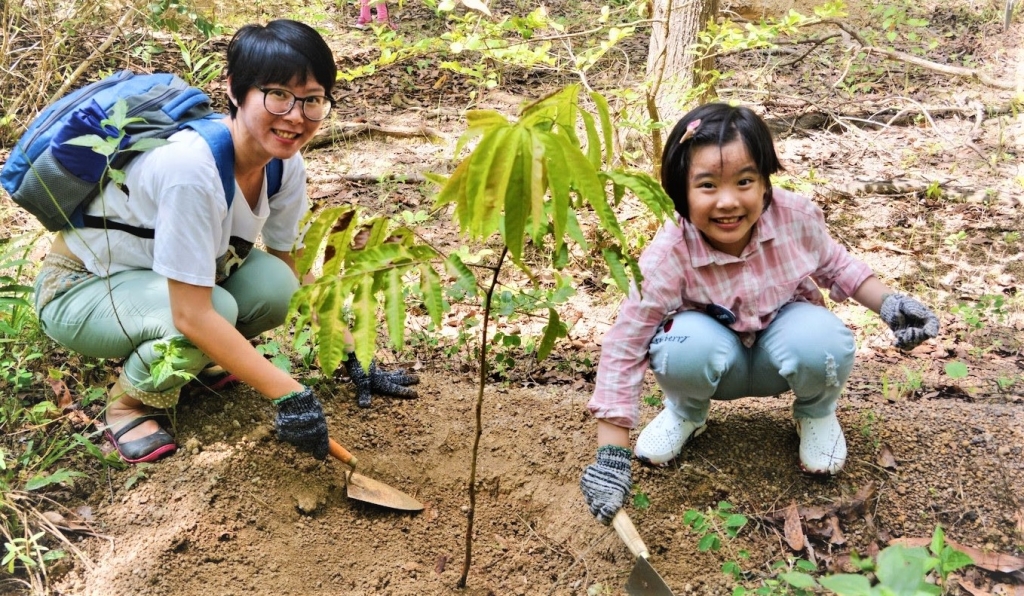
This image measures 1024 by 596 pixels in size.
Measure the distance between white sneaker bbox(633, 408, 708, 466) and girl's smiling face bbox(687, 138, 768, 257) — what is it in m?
0.58

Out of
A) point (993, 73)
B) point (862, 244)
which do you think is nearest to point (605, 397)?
point (862, 244)

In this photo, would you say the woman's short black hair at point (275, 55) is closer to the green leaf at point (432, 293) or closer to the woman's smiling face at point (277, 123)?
the woman's smiling face at point (277, 123)

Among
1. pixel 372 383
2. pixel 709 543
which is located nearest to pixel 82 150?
pixel 372 383

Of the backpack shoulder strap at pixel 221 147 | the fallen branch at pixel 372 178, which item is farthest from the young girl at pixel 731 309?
the fallen branch at pixel 372 178

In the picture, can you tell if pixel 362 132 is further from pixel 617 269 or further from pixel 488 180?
pixel 488 180

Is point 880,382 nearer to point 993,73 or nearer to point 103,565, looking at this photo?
point 103,565

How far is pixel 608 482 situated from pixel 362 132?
4.04m

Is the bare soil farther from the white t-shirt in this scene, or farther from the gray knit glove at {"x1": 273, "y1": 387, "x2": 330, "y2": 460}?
the white t-shirt

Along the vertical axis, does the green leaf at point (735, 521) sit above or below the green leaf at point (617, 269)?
below

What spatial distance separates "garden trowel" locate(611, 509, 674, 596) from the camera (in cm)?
178

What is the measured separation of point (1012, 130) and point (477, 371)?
165 inches

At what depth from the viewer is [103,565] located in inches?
77.3

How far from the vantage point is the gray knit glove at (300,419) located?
6.73 feet

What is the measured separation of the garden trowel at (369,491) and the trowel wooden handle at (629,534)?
692 mm
